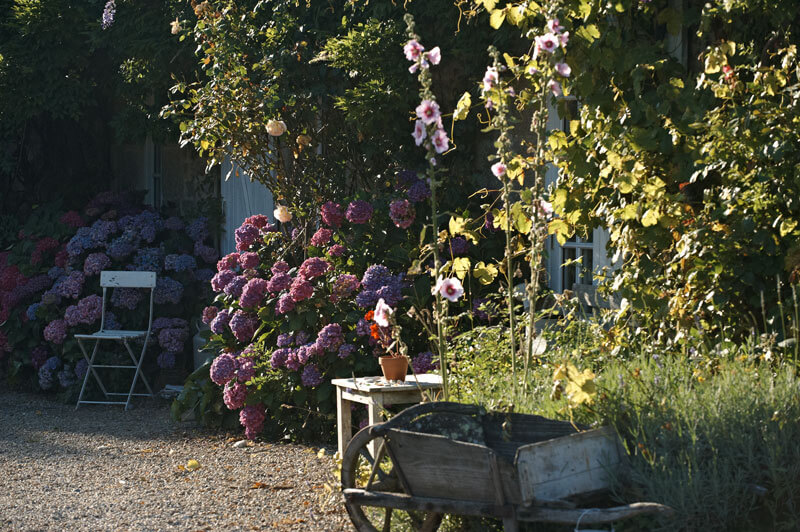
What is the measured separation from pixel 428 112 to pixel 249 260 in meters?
2.95

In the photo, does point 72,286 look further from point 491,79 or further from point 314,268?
point 491,79

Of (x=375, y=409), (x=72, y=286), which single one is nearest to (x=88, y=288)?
(x=72, y=286)

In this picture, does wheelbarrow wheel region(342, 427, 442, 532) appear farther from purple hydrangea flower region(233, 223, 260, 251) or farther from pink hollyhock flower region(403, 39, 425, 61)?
purple hydrangea flower region(233, 223, 260, 251)

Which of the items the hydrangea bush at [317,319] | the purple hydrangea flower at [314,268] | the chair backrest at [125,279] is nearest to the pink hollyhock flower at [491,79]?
the hydrangea bush at [317,319]

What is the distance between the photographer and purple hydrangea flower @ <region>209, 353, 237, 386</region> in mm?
5789

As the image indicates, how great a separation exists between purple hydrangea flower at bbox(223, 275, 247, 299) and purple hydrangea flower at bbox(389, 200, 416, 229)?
113 centimetres

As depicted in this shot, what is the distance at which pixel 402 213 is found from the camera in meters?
5.82

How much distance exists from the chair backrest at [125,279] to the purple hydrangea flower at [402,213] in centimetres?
267

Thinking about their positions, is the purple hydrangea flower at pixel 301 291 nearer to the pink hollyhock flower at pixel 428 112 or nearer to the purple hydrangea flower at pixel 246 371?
the purple hydrangea flower at pixel 246 371

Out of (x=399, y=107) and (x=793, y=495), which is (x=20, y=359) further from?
(x=793, y=495)

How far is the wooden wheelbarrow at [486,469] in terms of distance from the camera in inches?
119

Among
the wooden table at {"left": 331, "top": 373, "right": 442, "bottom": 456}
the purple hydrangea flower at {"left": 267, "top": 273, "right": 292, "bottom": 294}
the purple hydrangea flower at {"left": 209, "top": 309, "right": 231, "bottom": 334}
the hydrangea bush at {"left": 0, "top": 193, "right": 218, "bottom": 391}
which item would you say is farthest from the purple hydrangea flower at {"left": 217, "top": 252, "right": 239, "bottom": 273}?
the wooden table at {"left": 331, "top": 373, "right": 442, "bottom": 456}

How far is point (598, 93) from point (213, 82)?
315 cm

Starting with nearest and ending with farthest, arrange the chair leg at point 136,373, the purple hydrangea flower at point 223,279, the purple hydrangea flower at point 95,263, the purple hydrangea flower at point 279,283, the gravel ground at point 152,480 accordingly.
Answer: the gravel ground at point 152,480 → the purple hydrangea flower at point 279,283 → the purple hydrangea flower at point 223,279 → the chair leg at point 136,373 → the purple hydrangea flower at point 95,263
